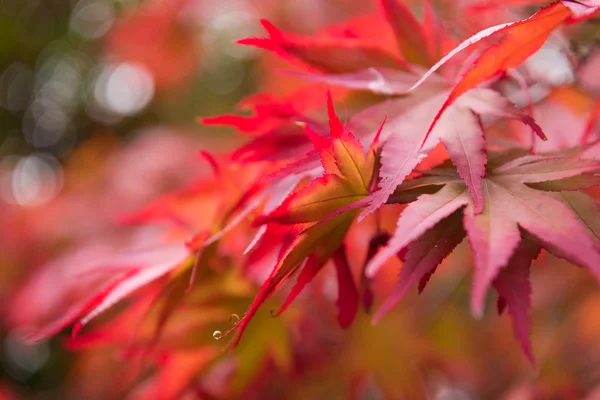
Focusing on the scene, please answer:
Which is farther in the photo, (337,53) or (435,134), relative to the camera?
(337,53)

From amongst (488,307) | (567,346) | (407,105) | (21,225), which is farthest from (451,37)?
(21,225)

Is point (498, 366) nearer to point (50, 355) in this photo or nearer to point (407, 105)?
point (407, 105)

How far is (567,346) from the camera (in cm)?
111

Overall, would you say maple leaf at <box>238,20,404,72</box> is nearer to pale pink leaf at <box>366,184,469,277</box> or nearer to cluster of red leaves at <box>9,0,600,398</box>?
cluster of red leaves at <box>9,0,600,398</box>

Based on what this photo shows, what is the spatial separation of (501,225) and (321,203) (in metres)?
0.13

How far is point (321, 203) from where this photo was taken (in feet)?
1.48

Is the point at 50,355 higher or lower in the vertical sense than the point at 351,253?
lower

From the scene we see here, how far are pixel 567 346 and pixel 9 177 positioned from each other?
84.2 inches

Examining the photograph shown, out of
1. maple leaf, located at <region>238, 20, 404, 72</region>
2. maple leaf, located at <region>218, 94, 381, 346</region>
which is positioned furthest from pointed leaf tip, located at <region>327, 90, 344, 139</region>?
maple leaf, located at <region>238, 20, 404, 72</region>

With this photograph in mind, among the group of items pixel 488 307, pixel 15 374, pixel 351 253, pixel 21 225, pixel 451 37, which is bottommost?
pixel 15 374

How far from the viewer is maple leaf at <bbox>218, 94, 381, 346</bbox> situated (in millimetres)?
441

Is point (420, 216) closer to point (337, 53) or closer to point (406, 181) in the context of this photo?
point (406, 181)

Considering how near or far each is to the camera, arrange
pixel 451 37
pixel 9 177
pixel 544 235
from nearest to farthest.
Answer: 1. pixel 544 235
2. pixel 451 37
3. pixel 9 177

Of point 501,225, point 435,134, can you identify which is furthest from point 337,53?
point 501,225
